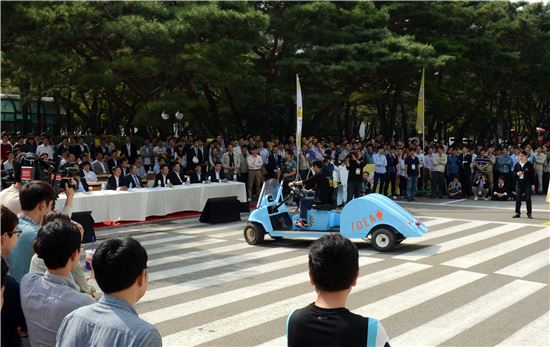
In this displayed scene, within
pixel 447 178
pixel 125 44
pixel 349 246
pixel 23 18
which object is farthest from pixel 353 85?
pixel 349 246

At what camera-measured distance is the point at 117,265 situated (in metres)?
2.93

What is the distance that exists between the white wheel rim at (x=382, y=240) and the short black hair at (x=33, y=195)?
25.2 feet

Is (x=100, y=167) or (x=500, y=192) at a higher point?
(x=100, y=167)

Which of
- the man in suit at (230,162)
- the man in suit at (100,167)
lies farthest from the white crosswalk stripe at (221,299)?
the man in suit at (100,167)

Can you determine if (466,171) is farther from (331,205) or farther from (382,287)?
(382,287)

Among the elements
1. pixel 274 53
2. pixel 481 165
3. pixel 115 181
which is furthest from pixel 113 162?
pixel 481 165

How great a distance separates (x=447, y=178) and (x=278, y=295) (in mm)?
16001

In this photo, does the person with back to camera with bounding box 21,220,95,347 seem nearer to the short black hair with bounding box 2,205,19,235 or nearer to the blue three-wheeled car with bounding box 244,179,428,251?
the short black hair with bounding box 2,205,19,235

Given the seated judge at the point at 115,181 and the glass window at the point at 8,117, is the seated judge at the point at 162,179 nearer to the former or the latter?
the seated judge at the point at 115,181

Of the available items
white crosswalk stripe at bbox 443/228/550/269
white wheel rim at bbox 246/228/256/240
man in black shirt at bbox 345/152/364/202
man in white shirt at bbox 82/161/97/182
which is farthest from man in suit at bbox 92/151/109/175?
white crosswalk stripe at bbox 443/228/550/269

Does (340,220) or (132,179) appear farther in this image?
(132,179)

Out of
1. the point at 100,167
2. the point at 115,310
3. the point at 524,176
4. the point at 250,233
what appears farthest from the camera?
the point at 100,167

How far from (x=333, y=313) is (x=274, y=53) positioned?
85.9 feet

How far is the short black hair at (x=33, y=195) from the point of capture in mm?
5121
